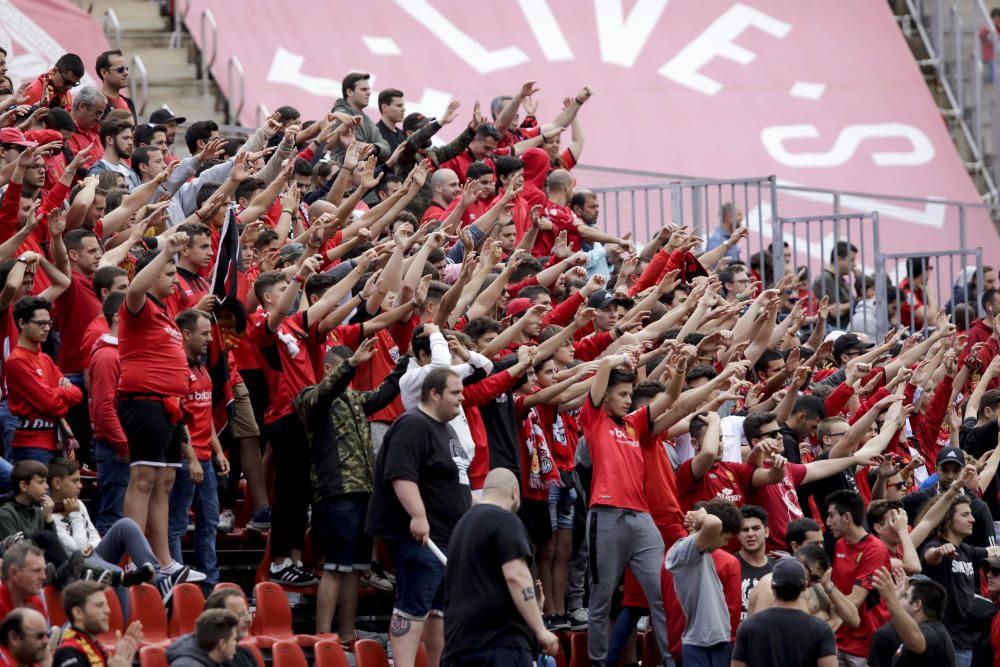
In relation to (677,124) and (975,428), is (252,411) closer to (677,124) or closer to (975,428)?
(975,428)

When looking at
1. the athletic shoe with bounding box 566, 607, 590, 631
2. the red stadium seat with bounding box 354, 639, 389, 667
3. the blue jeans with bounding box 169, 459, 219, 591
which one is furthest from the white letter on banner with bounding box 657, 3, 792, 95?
the red stadium seat with bounding box 354, 639, 389, 667

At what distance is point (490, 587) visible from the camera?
Answer: 8703 millimetres

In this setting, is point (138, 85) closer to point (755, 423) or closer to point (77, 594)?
point (755, 423)

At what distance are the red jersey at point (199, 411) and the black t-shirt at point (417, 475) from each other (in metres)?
1.47

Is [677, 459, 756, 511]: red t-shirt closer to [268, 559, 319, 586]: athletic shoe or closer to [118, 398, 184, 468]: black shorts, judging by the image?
[268, 559, 319, 586]: athletic shoe

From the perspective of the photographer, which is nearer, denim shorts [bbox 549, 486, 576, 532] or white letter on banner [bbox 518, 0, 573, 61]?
denim shorts [bbox 549, 486, 576, 532]

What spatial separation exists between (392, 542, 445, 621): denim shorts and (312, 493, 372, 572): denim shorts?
2.03 ft

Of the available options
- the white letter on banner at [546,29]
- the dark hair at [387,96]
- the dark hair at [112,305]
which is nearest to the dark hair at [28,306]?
the dark hair at [112,305]

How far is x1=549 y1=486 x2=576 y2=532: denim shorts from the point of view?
11625mm

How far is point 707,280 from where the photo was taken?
13266mm

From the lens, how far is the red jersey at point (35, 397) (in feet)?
34.0

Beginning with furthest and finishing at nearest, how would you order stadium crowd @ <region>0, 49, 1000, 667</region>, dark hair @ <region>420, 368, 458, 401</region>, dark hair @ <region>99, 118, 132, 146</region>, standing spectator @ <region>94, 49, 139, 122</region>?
standing spectator @ <region>94, 49, 139, 122</region> → dark hair @ <region>99, 118, 132, 146</region> → dark hair @ <region>420, 368, 458, 401</region> → stadium crowd @ <region>0, 49, 1000, 667</region>

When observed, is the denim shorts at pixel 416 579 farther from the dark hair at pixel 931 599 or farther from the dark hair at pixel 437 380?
the dark hair at pixel 931 599

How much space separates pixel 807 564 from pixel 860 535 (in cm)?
94
